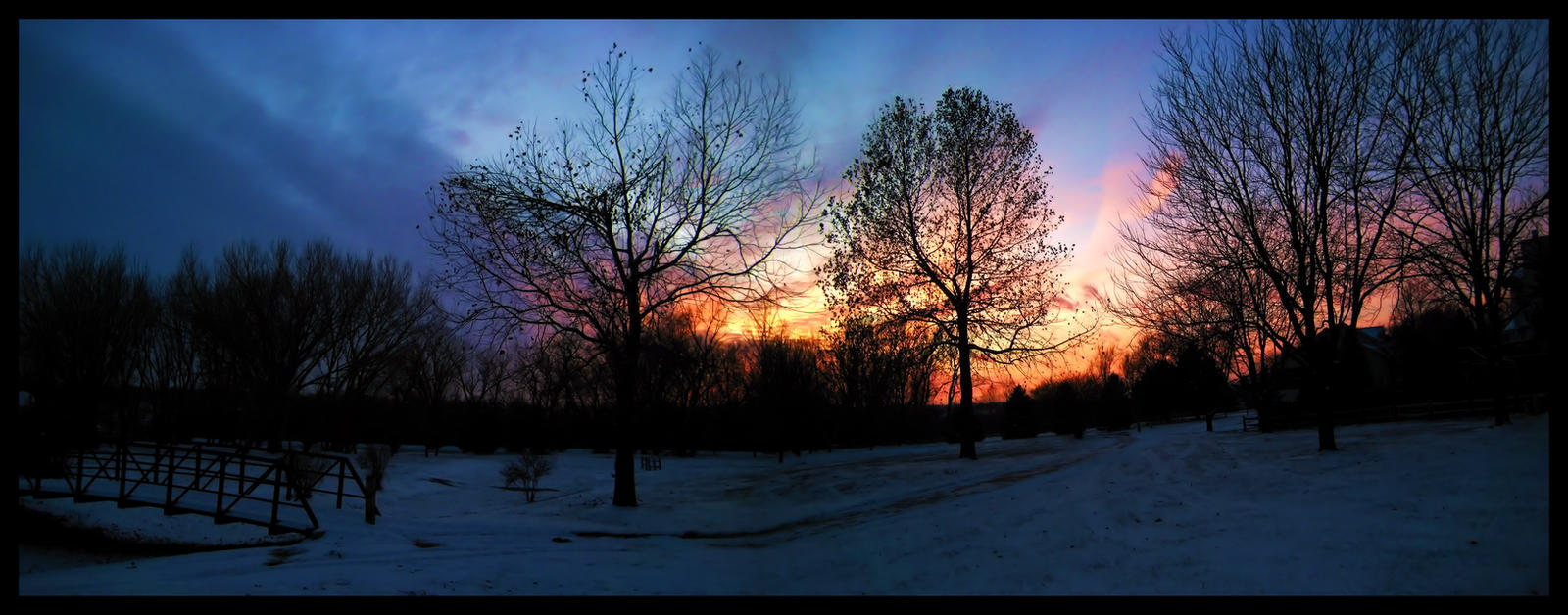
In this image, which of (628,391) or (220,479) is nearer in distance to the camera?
(220,479)

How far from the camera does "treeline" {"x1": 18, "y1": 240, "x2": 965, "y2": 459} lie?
1044 inches

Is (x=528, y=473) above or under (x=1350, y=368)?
under

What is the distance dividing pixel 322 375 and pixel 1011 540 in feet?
109

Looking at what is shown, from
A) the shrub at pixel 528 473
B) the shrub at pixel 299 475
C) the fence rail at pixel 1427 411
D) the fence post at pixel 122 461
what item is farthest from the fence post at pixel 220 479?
the fence rail at pixel 1427 411

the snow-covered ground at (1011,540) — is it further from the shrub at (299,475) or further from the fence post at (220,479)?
the shrub at (299,475)

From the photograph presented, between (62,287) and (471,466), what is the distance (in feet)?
54.4

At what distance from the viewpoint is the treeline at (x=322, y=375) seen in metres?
26.5

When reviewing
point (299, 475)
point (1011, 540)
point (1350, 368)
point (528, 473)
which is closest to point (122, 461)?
point (299, 475)

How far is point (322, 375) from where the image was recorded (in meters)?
32.2

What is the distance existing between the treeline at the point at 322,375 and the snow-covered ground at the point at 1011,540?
6.17 meters

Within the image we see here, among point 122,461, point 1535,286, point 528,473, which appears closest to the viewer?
point 1535,286

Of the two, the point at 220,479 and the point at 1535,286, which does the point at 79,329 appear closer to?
the point at 220,479
